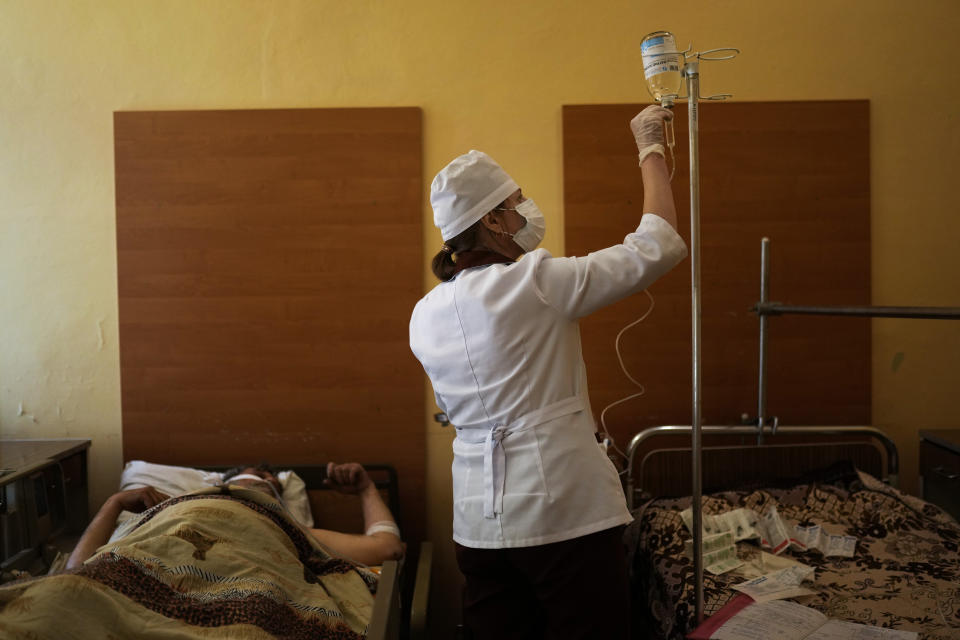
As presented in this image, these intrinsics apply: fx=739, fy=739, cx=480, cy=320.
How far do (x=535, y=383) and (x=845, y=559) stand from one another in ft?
3.94

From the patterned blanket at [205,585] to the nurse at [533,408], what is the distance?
1.31ft

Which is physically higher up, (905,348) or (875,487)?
(905,348)

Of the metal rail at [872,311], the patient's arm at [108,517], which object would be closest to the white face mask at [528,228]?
the metal rail at [872,311]

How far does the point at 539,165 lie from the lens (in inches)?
107

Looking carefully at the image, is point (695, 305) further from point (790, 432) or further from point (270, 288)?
point (270, 288)

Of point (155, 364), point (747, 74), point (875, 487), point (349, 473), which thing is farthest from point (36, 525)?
point (747, 74)

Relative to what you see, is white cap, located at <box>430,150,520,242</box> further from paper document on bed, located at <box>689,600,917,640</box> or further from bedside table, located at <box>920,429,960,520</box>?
bedside table, located at <box>920,429,960,520</box>

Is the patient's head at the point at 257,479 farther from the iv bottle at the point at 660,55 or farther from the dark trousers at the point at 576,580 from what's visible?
the iv bottle at the point at 660,55

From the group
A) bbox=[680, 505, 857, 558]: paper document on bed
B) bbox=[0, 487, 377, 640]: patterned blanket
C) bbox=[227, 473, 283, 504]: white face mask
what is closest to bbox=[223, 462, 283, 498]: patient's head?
bbox=[227, 473, 283, 504]: white face mask

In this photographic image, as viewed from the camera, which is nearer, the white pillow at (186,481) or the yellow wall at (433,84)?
the white pillow at (186,481)

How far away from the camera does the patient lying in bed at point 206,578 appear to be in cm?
128

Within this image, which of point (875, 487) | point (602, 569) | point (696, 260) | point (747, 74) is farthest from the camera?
point (747, 74)

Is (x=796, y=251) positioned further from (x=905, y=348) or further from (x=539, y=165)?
(x=539, y=165)

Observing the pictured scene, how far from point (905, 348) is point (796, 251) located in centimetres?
56
